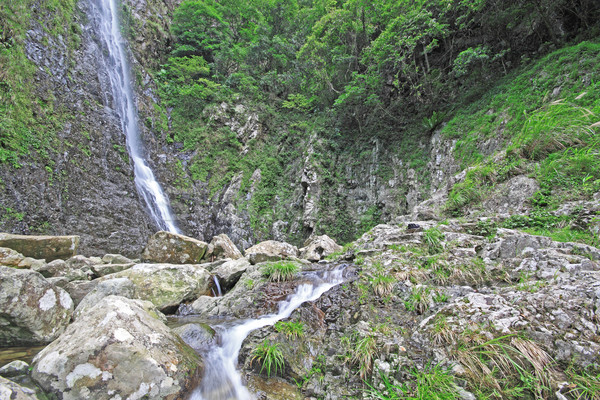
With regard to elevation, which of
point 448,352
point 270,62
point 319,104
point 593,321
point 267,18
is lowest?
point 448,352

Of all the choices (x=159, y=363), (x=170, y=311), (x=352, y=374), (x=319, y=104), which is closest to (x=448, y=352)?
(x=352, y=374)

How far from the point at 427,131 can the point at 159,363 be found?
1405 centimetres

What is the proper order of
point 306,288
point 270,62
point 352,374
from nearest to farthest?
point 352,374 → point 306,288 → point 270,62

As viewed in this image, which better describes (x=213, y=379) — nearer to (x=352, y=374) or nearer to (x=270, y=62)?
(x=352, y=374)

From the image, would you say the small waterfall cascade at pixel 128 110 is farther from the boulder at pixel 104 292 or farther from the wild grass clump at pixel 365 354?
the wild grass clump at pixel 365 354

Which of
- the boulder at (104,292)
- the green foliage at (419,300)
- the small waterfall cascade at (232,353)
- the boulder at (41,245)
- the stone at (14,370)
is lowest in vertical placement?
the small waterfall cascade at (232,353)

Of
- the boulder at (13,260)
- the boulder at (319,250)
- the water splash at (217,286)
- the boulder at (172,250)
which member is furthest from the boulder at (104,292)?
the boulder at (319,250)

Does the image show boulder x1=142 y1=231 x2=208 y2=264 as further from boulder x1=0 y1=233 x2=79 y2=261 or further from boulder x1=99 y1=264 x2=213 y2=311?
boulder x1=99 y1=264 x2=213 y2=311

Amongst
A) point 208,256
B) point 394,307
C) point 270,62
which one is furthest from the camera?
point 270,62

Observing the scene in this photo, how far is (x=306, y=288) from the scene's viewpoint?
17.2ft

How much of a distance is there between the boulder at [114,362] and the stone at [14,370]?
0.11 meters

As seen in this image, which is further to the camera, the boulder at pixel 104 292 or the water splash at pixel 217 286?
the water splash at pixel 217 286

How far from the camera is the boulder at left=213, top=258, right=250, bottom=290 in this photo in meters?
6.61

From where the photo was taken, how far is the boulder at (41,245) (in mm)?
6816
